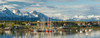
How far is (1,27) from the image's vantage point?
193625 mm

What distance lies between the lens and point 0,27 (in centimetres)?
19225

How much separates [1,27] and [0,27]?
4.96ft
